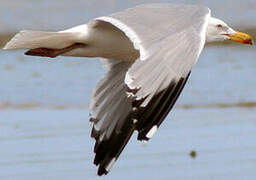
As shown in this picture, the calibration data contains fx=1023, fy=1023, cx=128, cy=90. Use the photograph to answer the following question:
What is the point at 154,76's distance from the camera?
580cm

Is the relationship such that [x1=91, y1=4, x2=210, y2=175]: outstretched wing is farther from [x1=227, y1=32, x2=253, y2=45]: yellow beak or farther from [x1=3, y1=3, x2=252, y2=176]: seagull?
[x1=227, y1=32, x2=253, y2=45]: yellow beak

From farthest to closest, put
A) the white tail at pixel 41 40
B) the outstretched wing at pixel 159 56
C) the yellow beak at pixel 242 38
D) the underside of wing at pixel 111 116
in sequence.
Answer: the yellow beak at pixel 242 38 < the underside of wing at pixel 111 116 < the white tail at pixel 41 40 < the outstretched wing at pixel 159 56

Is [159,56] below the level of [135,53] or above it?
above

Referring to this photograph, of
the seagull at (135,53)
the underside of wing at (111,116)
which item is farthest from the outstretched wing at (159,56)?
the underside of wing at (111,116)

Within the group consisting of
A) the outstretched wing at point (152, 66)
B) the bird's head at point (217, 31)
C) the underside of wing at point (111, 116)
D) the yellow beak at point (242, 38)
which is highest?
the outstretched wing at point (152, 66)

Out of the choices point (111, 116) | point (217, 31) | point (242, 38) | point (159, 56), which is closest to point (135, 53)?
point (111, 116)

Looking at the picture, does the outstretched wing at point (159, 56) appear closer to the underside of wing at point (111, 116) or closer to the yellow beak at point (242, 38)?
the underside of wing at point (111, 116)

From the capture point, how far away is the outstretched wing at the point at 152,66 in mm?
5707

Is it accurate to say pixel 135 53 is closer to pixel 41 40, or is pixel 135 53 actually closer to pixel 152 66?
pixel 41 40

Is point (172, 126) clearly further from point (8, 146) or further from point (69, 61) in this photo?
point (69, 61)

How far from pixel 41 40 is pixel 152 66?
121 cm

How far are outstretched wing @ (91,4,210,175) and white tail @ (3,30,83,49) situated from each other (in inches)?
17.7

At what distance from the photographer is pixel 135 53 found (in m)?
7.15

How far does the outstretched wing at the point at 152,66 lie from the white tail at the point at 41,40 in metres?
0.45
